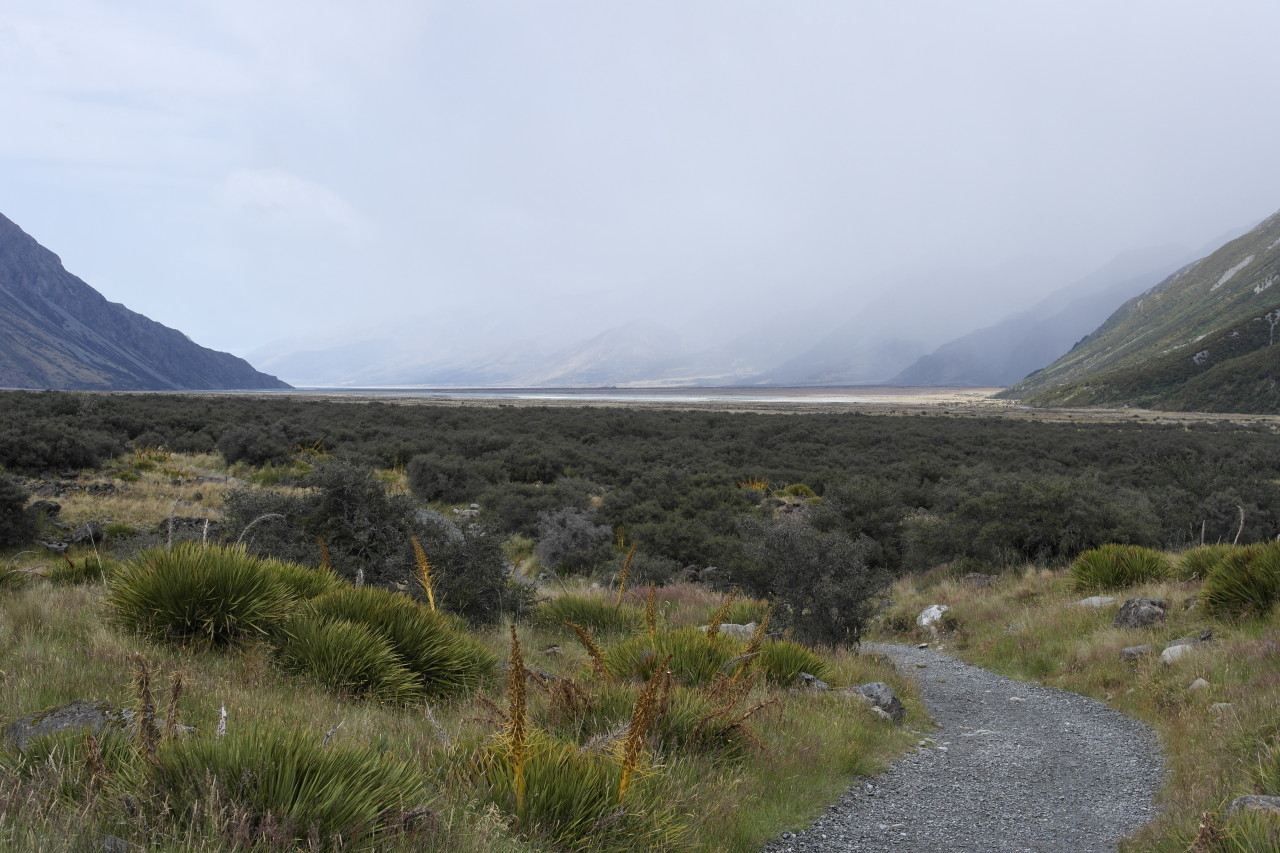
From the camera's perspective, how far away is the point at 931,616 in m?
12.5

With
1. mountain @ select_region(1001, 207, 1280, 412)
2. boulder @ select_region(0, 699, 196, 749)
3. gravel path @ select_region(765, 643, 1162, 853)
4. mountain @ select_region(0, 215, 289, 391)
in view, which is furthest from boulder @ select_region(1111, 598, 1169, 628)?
mountain @ select_region(0, 215, 289, 391)

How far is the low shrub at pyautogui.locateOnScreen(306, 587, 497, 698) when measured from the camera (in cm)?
564

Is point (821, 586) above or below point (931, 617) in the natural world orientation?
above

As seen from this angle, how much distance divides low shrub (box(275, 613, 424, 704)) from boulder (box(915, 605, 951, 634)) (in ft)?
31.9

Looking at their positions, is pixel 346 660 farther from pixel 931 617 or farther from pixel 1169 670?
pixel 931 617

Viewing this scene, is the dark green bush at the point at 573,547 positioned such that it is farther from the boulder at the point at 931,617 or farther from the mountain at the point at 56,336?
the mountain at the point at 56,336

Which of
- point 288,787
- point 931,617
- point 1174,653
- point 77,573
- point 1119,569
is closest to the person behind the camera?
point 288,787

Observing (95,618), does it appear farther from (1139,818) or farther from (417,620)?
(1139,818)

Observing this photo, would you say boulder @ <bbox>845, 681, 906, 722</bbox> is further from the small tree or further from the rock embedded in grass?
the rock embedded in grass

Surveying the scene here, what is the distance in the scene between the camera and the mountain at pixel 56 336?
144 metres

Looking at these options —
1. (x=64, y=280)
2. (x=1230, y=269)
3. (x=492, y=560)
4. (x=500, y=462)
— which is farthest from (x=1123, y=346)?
(x=64, y=280)

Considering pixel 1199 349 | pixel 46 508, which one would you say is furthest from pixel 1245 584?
pixel 1199 349

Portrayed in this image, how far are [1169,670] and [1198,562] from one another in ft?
14.3

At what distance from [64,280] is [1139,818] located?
839ft
